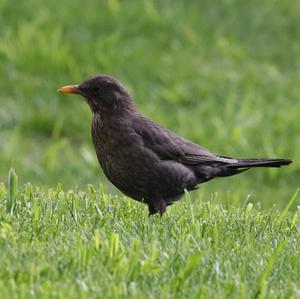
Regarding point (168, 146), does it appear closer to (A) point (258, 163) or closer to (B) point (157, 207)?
(B) point (157, 207)

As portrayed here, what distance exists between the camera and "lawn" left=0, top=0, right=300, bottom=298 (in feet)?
15.3

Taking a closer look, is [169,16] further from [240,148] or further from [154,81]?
[240,148]

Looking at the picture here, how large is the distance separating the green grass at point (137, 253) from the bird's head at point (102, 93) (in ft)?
3.63

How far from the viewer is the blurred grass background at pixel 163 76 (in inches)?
375

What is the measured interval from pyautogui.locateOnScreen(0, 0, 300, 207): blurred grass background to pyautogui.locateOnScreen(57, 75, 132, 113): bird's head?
2.53 metres

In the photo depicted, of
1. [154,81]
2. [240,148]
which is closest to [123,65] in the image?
[154,81]

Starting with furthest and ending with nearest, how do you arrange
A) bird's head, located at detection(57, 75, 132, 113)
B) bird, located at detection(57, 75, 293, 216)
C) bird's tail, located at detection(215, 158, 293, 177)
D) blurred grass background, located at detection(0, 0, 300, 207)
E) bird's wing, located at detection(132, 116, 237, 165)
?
blurred grass background, located at detection(0, 0, 300, 207) < bird's tail, located at detection(215, 158, 293, 177) < bird's head, located at detection(57, 75, 132, 113) < bird's wing, located at detection(132, 116, 237, 165) < bird, located at detection(57, 75, 293, 216)

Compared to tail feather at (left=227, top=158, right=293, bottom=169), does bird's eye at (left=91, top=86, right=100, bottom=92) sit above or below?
above

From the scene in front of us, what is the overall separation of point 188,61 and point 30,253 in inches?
270

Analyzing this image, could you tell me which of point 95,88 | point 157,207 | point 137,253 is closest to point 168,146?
point 157,207

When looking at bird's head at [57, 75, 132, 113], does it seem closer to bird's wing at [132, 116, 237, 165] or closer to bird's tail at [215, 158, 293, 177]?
bird's wing at [132, 116, 237, 165]

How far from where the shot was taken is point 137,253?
4.28 meters

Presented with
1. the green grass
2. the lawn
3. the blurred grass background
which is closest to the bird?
the lawn

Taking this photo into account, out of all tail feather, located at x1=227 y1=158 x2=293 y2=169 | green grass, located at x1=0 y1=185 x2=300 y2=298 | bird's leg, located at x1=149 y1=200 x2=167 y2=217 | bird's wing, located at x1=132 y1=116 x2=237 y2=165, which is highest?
bird's wing, located at x1=132 y1=116 x2=237 y2=165
